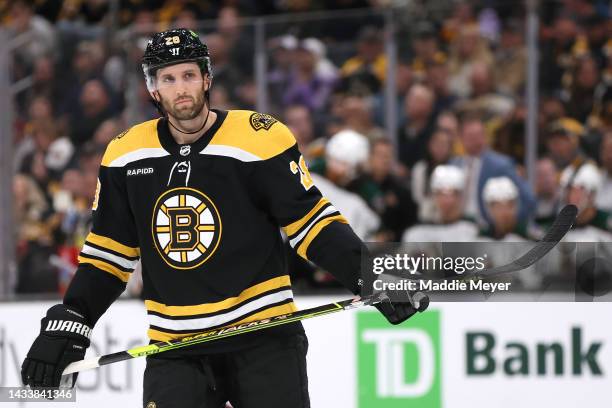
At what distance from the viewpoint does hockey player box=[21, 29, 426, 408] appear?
2641mm

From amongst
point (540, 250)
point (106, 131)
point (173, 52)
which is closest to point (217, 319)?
point (173, 52)

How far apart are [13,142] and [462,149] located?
2177 mm

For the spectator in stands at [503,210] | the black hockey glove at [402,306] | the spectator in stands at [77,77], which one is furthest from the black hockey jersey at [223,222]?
the spectator in stands at [77,77]

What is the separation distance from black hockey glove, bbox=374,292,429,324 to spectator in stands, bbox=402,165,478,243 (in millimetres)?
2598

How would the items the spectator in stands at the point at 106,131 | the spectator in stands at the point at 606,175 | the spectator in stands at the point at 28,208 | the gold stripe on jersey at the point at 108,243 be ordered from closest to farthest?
the gold stripe on jersey at the point at 108,243 < the spectator in stands at the point at 606,175 < the spectator in stands at the point at 28,208 < the spectator in stands at the point at 106,131

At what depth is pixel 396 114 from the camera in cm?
556

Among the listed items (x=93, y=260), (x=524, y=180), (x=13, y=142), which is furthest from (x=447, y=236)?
(x=93, y=260)

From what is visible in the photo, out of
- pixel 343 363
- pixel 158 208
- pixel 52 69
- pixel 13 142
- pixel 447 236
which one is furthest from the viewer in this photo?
pixel 52 69

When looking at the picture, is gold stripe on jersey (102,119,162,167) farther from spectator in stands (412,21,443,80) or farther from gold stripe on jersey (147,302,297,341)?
spectator in stands (412,21,443,80)

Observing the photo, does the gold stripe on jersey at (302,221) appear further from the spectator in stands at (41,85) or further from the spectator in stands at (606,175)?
the spectator in stands at (41,85)

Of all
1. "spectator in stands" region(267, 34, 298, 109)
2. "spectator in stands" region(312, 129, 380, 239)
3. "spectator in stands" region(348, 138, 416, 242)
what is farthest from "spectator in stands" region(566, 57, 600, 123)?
"spectator in stands" region(267, 34, 298, 109)

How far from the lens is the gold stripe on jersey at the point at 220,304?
8.68 ft

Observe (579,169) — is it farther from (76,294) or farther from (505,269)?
(76,294)

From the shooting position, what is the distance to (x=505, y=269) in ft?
8.76
